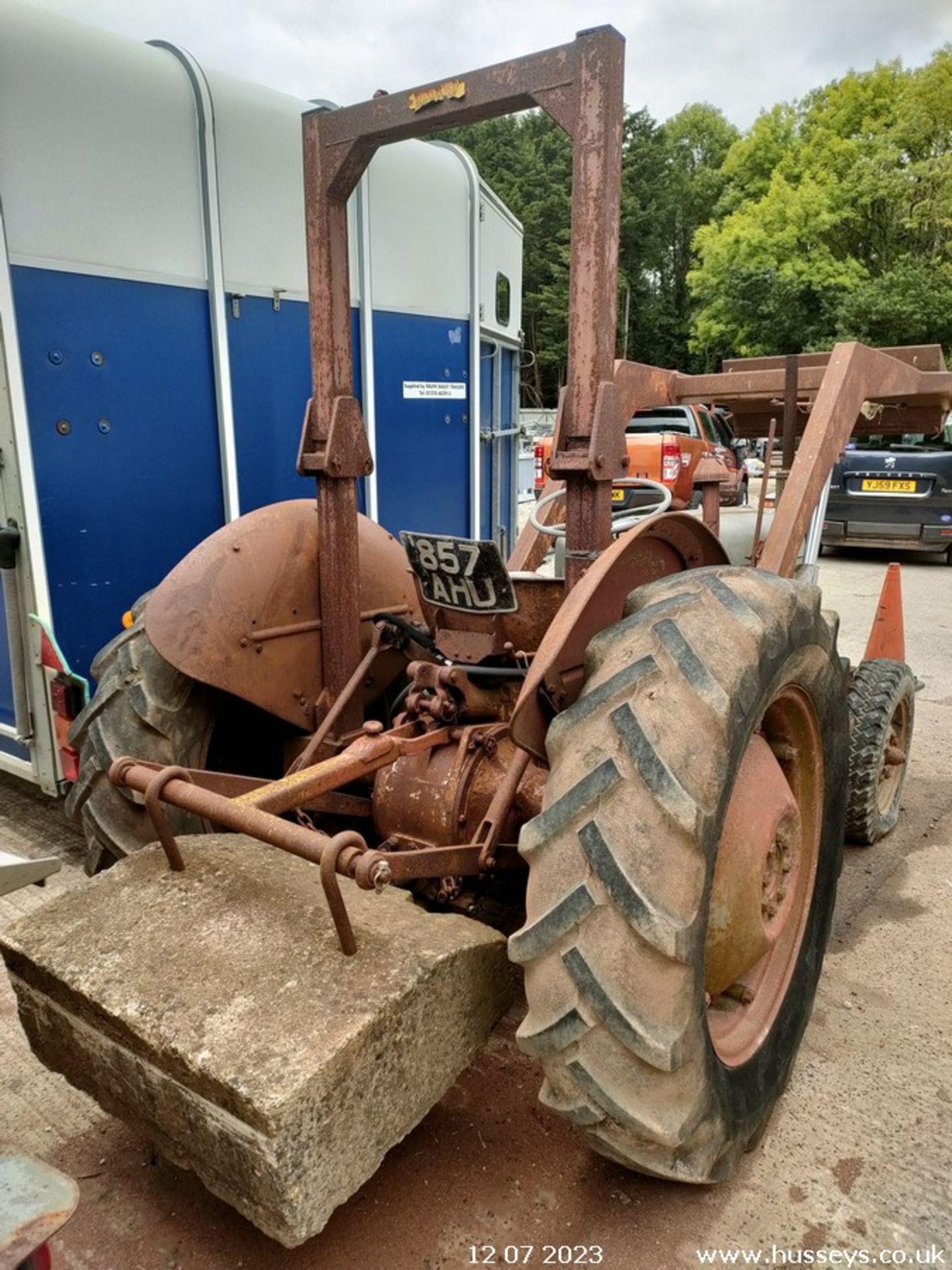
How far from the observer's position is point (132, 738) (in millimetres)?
2660

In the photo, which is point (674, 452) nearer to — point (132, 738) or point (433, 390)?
point (433, 390)

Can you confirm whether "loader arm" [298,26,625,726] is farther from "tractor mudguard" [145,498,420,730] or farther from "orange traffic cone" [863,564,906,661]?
"orange traffic cone" [863,564,906,661]

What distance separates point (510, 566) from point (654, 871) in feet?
6.12

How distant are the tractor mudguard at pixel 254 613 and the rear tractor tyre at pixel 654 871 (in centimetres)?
121

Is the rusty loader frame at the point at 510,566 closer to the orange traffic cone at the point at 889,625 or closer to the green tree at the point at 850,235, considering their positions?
the orange traffic cone at the point at 889,625

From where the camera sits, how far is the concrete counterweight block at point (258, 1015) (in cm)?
155

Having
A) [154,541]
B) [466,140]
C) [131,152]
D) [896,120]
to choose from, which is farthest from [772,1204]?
[466,140]

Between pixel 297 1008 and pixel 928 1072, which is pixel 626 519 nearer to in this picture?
pixel 928 1072

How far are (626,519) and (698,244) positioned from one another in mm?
34377

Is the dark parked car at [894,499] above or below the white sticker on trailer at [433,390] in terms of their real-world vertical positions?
below

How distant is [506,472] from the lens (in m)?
6.87

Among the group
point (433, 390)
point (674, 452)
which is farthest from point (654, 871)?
point (674, 452)

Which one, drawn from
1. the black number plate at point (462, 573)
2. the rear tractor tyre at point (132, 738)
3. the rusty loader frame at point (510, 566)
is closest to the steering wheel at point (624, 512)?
the rusty loader frame at point (510, 566)

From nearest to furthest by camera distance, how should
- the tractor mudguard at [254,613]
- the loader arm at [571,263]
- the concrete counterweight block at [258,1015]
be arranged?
the concrete counterweight block at [258,1015] < the loader arm at [571,263] < the tractor mudguard at [254,613]
